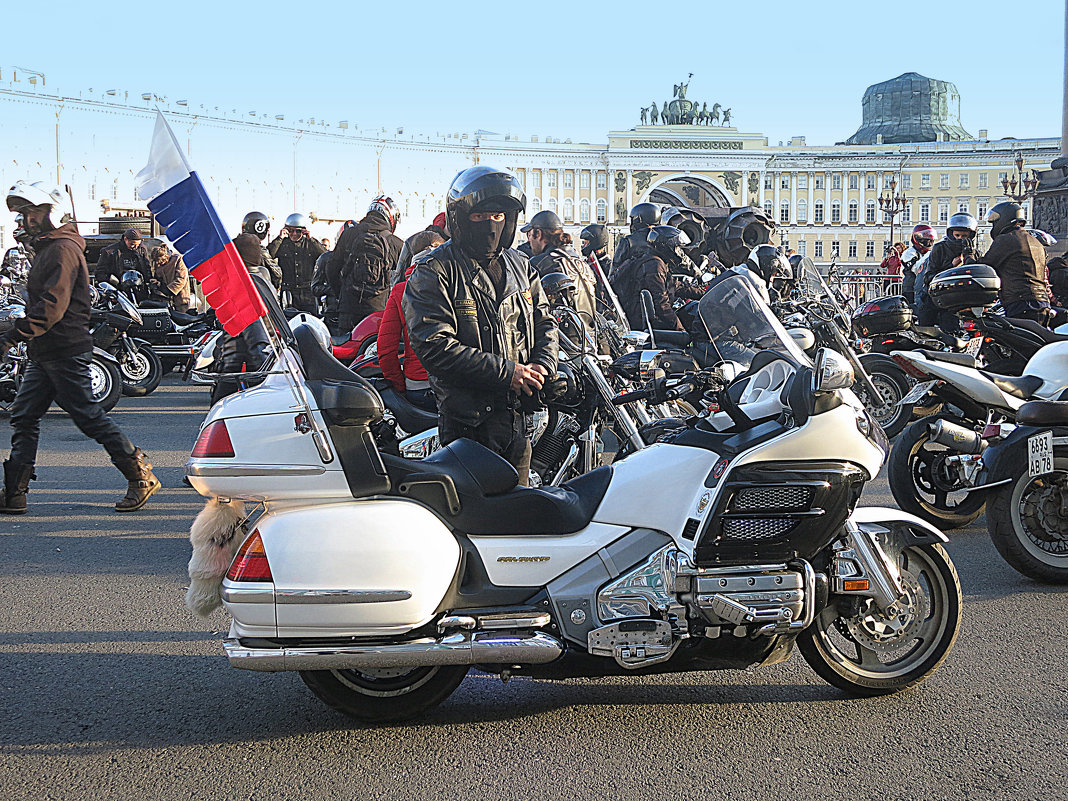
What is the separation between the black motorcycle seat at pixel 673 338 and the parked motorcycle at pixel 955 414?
1.33m

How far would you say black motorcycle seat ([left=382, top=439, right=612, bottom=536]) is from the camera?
3354 millimetres

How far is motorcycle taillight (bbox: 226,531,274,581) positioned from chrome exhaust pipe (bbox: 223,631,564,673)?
0.20 m

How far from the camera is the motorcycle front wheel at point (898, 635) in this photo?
12.0 feet

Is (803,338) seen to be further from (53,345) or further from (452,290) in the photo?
(53,345)

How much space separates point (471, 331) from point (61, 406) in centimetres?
355

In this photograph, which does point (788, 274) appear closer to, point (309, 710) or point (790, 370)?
point (790, 370)

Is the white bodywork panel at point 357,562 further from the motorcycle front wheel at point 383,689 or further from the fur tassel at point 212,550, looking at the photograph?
the motorcycle front wheel at point 383,689

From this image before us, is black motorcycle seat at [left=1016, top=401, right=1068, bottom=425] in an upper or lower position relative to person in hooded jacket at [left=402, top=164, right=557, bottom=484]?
lower

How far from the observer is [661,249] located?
30.7 ft

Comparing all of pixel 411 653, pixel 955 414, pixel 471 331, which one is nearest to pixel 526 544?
pixel 411 653

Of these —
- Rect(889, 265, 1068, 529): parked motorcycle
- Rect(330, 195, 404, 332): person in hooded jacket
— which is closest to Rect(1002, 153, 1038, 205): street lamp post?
Rect(330, 195, 404, 332): person in hooded jacket

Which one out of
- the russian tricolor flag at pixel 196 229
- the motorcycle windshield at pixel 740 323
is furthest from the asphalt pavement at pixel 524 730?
the russian tricolor flag at pixel 196 229

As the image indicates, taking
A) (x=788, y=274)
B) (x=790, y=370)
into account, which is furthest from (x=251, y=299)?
(x=788, y=274)

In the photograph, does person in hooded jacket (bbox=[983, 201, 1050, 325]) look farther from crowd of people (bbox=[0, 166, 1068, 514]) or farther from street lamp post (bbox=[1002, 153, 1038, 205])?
street lamp post (bbox=[1002, 153, 1038, 205])
